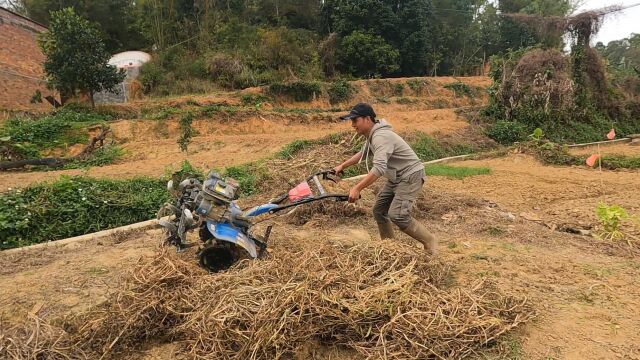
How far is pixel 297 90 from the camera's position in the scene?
70.2ft

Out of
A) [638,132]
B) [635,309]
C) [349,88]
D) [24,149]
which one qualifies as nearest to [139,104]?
[24,149]

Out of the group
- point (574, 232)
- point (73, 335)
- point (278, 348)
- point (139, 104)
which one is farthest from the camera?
point (139, 104)

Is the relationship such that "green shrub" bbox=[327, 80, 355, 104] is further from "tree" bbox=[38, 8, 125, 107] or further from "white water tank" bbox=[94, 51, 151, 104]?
"tree" bbox=[38, 8, 125, 107]

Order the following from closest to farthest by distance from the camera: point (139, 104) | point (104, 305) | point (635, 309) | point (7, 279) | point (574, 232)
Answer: point (104, 305), point (635, 309), point (7, 279), point (574, 232), point (139, 104)

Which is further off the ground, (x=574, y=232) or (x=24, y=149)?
(x=24, y=149)

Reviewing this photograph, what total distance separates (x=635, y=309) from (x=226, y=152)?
9872mm

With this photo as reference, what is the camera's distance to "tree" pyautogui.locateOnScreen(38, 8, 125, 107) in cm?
1562

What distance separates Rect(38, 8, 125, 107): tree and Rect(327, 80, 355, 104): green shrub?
33.8 ft

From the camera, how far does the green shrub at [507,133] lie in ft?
49.5

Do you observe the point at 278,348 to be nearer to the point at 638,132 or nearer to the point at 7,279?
the point at 7,279

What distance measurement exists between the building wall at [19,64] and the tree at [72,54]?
9.04ft

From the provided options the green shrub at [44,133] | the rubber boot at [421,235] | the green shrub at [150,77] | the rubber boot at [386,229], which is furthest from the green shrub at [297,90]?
the rubber boot at [421,235]

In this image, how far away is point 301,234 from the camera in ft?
18.4

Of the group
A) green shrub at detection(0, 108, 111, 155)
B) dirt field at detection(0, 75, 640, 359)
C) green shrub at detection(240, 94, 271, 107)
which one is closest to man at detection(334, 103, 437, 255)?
dirt field at detection(0, 75, 640, 359)
